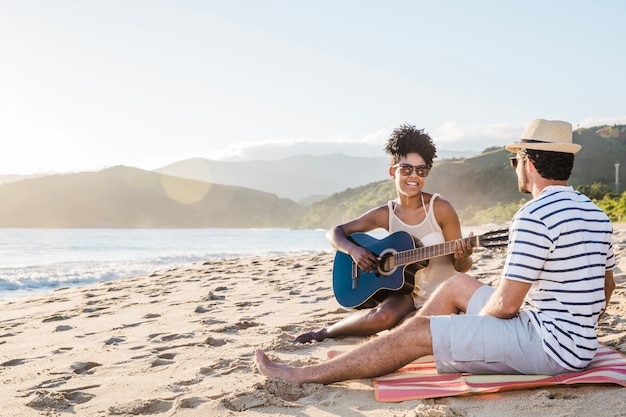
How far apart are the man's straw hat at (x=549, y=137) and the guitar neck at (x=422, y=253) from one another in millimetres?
1136

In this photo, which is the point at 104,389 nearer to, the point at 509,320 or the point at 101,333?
the point at 101,333

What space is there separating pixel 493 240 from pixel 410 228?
35.4 inches

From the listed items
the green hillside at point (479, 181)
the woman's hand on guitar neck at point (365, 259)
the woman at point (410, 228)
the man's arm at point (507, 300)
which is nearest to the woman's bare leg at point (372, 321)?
the woman at point (410, 228)

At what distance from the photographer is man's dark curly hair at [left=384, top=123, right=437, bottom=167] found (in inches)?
170

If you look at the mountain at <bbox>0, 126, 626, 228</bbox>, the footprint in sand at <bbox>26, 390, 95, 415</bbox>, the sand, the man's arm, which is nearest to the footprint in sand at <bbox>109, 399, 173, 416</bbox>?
the sand

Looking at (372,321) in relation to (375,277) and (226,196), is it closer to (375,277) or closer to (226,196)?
(375,277)

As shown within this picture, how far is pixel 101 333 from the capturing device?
527 cm

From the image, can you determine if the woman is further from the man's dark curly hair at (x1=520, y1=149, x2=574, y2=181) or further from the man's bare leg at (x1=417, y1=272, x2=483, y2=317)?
the man's dark curly hair at (x1=520, y1=149, x2=574, y2=181)

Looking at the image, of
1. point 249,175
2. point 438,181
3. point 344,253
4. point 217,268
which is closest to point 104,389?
point 344,253

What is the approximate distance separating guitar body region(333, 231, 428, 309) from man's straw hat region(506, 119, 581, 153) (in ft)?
5.36

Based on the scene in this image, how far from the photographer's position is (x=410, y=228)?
171 inches

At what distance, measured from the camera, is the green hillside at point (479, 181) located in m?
64.6

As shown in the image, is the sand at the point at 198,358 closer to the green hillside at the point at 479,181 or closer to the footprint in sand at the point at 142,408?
the footprint in sand at the point at 142,408

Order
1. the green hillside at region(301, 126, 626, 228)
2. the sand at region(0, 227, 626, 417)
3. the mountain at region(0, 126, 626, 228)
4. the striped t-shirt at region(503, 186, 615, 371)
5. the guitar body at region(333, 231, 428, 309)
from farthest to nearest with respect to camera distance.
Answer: the mountain at region(0, 126, 626, 228) < the green hillside at region(301, 126, 626, 228) < the guitar body at region(333, 231, 428, 309) < the sand at region(0, 227, 626, 417) < the striped t-shirt at region(503, 186, 615, 371)
